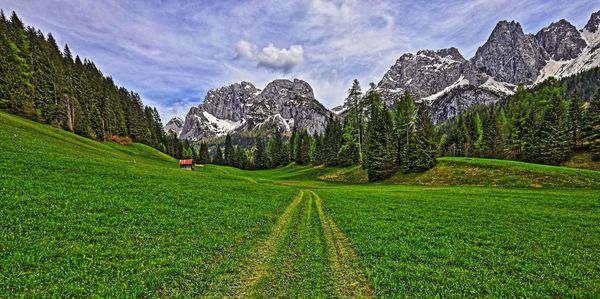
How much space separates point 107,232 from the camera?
12641mm

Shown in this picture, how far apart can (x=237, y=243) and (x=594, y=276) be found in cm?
1497

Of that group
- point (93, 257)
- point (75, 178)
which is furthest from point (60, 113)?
point (93, 257)

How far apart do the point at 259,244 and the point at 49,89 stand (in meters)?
76.9

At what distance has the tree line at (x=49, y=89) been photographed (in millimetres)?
53750

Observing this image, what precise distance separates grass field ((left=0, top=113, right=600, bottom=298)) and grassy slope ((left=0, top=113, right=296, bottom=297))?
0.19 feet

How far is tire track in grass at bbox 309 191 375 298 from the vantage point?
9.02 m

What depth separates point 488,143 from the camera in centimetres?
8669

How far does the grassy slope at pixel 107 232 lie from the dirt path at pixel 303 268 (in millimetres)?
1125

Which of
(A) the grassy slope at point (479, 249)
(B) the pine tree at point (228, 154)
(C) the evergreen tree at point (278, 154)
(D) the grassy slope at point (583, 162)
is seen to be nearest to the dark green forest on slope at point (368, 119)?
(D) the grassy slope at point (583, 162)

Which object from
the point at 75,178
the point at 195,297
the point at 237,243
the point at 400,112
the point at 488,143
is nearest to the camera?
the point at 195,297

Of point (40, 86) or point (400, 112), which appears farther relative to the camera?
point (400, 112)

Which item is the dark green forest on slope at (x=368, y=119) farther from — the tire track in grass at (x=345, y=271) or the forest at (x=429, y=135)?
the tire track in grass at (x=345, y=271)

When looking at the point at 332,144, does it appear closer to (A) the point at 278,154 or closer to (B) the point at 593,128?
(A) the point at 278,154

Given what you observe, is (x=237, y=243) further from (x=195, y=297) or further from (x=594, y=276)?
(x=594, y=276)
